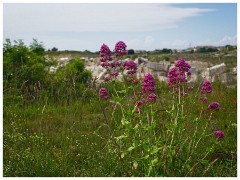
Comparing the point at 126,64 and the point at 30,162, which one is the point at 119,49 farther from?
the point at 30,162

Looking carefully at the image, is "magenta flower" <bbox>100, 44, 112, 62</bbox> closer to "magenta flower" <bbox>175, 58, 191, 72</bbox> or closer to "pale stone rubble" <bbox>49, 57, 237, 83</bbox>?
"magenta flower" <bbox>175, 58, 191, 72</bbox>

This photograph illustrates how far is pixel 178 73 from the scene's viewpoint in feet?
11.4

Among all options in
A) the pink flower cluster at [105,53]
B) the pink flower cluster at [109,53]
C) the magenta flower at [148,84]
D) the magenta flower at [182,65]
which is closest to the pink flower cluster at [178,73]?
the magenta flower at [182,65]

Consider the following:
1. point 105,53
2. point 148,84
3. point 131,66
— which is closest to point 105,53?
point 105,53

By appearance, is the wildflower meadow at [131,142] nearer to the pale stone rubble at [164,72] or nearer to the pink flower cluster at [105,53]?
the pink flower cluster at [105,53]

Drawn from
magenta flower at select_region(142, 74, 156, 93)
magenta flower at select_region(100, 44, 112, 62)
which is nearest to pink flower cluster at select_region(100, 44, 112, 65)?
magenta flower at select_region(100, 44, 112, 62)

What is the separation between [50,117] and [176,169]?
2924mm

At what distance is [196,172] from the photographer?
3.91 meters


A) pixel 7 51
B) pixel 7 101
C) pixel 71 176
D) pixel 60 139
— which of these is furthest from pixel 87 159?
pixel 7 51

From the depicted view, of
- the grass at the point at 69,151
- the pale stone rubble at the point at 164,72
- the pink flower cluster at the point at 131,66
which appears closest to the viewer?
the pink flower cluster at the point at 131,66

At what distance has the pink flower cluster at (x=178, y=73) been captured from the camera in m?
3.45

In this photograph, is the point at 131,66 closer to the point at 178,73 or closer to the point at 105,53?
the point at 105,53

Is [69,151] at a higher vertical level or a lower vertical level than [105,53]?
lower

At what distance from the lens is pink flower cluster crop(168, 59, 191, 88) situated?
11.3 feet
